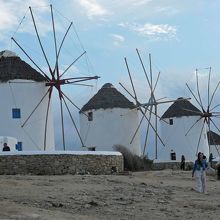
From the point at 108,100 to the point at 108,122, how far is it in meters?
1.59

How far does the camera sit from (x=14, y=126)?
27266mm

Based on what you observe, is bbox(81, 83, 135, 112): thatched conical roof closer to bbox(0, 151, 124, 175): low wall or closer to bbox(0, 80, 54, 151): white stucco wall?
bbox(0, 80, 54, 151): white stucco wall

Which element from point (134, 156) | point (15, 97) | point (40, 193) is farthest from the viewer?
point (134, 156)

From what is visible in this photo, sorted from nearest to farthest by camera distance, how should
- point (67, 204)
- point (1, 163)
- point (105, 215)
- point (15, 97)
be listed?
point (105, 215) < point (67, 204) < point (1, 163) < point (15, 97)

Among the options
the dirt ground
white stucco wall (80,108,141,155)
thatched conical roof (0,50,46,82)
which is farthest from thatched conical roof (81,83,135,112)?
the dirt ground

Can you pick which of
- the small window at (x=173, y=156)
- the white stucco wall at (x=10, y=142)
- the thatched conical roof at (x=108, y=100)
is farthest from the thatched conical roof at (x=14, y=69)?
the small window at (x=173, y=156)

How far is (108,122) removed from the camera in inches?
1447

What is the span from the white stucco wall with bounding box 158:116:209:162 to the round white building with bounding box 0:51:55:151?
17048 millimetres

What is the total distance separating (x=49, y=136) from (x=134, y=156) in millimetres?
9392

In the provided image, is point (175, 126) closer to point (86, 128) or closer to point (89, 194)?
point (86, 128)

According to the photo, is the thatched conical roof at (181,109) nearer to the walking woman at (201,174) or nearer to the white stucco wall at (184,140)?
the white stucco wall at (184,140)

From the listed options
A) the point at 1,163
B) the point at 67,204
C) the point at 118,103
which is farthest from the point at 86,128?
the point at 67,204

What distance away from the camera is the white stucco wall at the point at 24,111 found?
27.0m

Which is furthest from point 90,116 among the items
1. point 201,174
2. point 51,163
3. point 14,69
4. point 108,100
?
point 201,174
